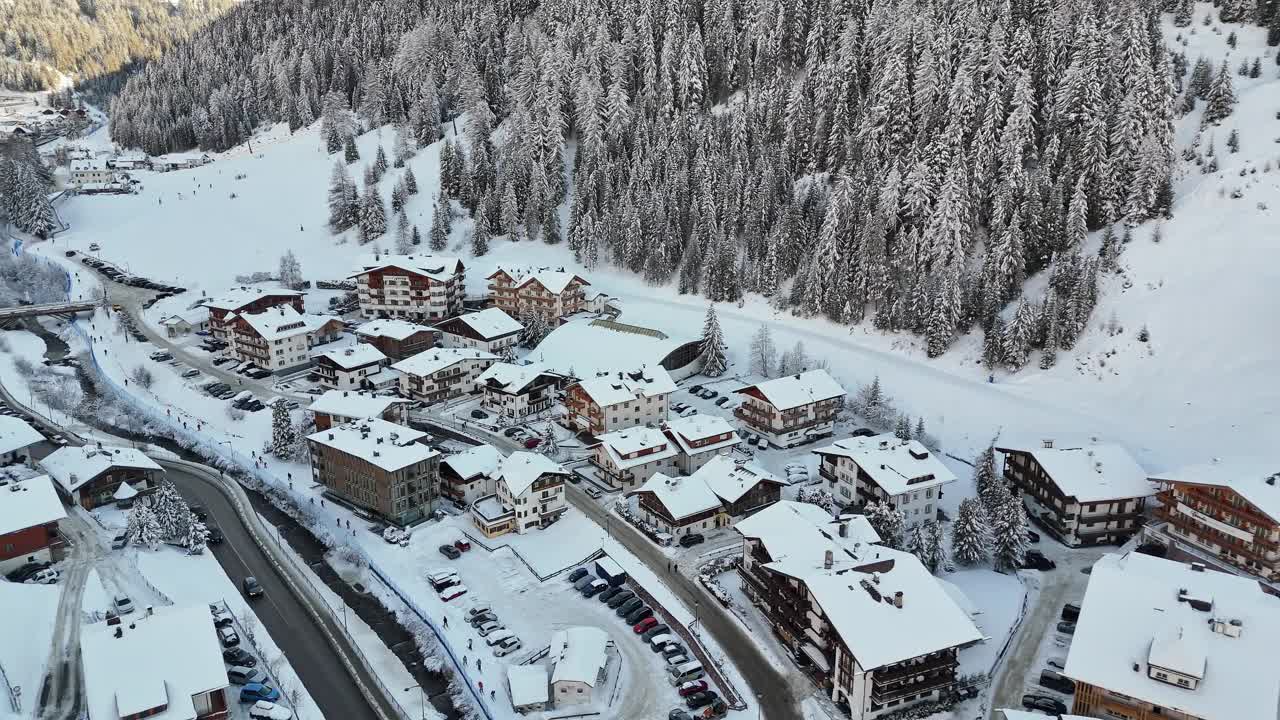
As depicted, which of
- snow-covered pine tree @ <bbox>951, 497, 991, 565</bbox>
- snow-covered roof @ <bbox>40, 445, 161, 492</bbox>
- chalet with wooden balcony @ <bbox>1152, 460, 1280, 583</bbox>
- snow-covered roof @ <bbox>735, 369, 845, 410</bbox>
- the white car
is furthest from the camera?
snow-covered roof @ <bbox>735, 369, 845, 410</bbox>

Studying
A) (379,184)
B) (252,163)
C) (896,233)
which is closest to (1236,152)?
(896,233)

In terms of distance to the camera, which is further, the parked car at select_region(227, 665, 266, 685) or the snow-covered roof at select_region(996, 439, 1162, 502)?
the snow-covered roof at select_region(996, 439, 1162, 502)

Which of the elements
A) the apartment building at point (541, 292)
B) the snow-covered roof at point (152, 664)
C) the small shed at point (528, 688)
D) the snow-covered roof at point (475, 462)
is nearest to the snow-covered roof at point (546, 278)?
the apartment building at point (541, 292)

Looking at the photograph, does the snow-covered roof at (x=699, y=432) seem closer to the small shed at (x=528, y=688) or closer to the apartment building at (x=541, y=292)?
the small shed at (x=528, y=688)

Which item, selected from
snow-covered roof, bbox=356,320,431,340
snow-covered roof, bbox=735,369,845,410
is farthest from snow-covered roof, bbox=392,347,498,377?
snow-covered roof, bbox=735,369,845,410

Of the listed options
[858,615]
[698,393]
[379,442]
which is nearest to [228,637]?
[379,442]

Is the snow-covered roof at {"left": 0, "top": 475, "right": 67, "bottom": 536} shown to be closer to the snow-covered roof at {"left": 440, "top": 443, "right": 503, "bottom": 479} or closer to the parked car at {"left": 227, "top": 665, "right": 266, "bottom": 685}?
the parked car at {"left": 227, "top": 665, "right": 266, "bottom": 685}

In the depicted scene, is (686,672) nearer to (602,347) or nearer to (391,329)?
(602,347)
